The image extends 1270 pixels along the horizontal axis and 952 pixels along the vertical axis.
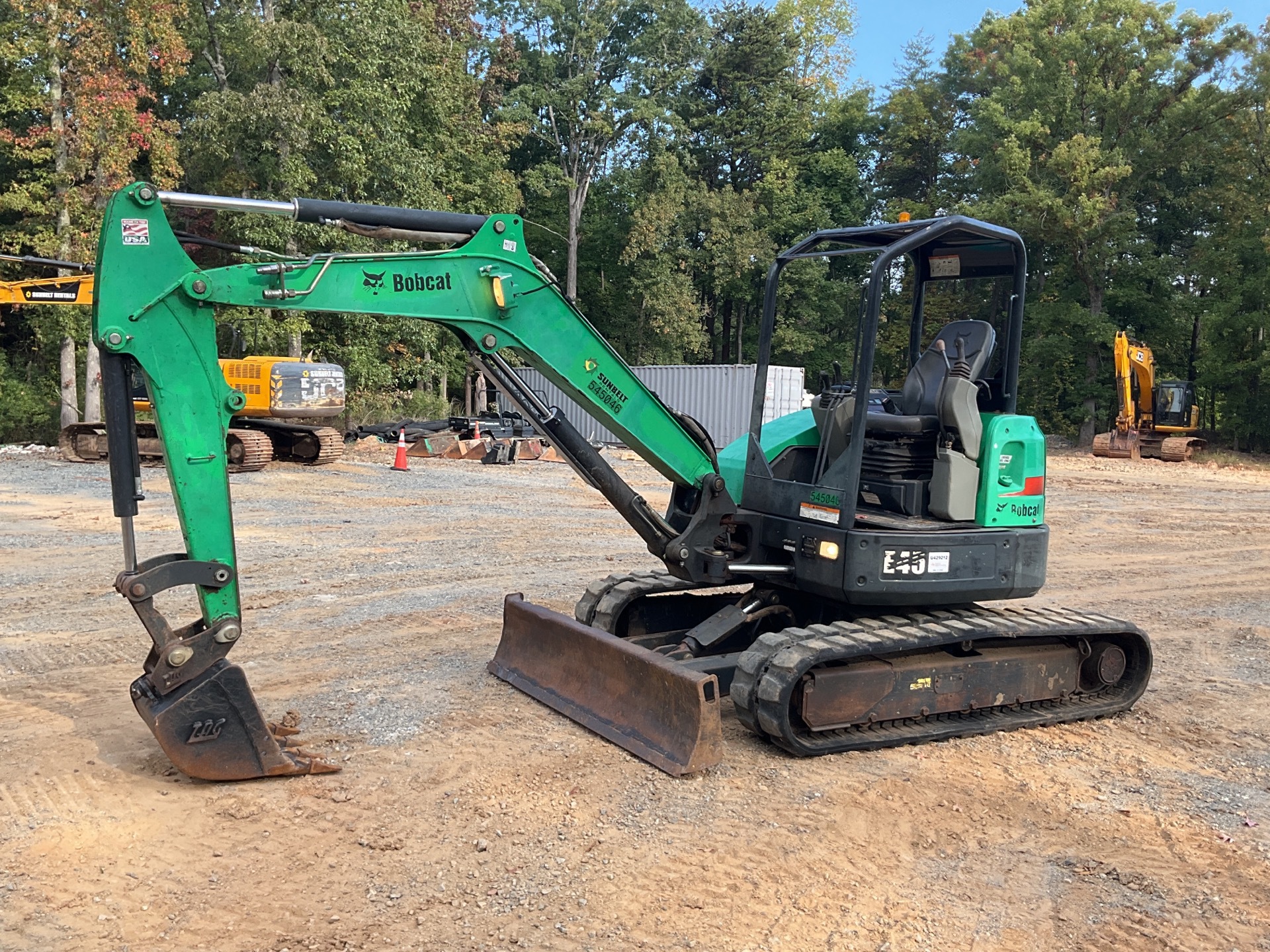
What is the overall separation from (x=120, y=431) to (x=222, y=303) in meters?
0.71

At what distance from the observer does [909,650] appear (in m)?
5.88

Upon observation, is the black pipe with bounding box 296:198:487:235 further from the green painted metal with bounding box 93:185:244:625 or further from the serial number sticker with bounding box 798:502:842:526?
the serial number sticker with bounding box 798:502:842:526

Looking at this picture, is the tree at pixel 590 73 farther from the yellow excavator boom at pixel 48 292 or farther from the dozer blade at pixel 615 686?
the dozer blade at pixel 615 686

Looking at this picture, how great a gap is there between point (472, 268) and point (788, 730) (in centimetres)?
282

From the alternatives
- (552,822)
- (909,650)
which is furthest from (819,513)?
(552,822)

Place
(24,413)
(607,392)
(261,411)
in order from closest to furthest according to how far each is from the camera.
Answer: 1. (607,392)
2. (261,411)
3. (24,413)

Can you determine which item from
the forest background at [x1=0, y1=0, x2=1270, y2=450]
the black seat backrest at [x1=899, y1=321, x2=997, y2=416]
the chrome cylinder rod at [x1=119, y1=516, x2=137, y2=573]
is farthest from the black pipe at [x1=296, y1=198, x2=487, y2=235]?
the forest background at [x1=0, y1=0, x2=1270, y2=450]

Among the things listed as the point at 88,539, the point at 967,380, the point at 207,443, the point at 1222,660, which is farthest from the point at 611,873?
the point at 88,539

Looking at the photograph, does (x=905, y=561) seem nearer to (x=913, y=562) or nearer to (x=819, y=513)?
(x=913, y=562)

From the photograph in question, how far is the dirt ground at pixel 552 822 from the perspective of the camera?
3.87 meters

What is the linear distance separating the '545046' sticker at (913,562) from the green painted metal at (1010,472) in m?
0.37

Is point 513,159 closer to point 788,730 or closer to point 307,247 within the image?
point 307,247

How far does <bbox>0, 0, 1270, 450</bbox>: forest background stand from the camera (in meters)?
24.8

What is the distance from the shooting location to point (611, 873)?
13.9ft
